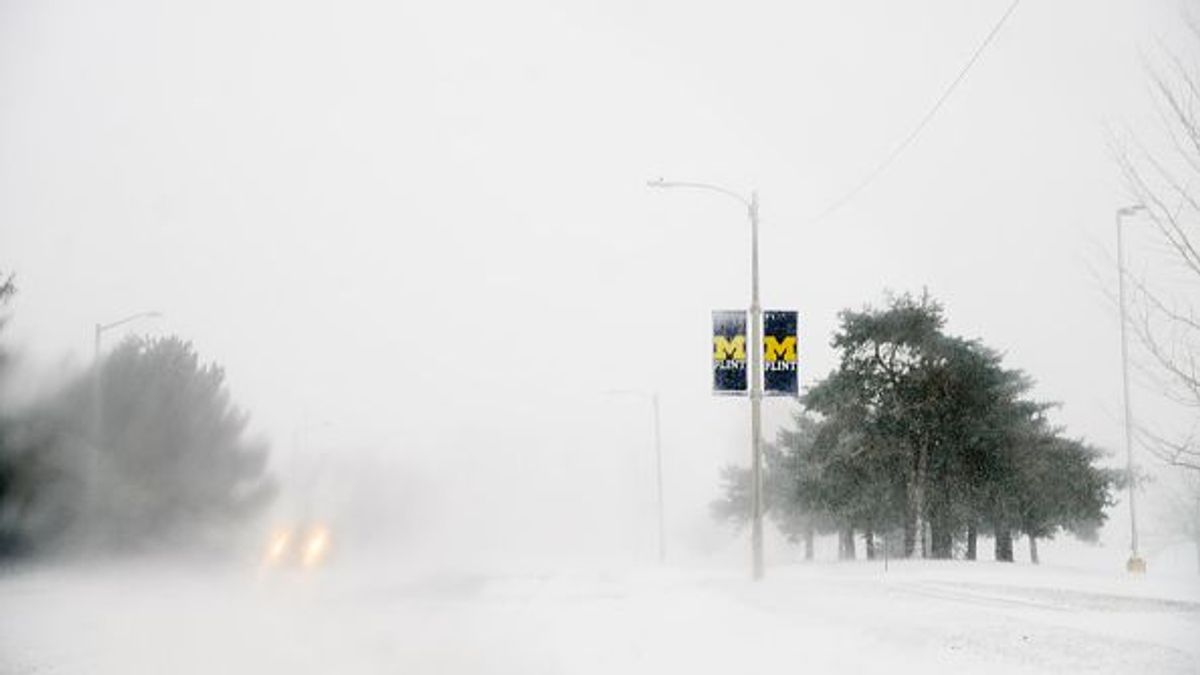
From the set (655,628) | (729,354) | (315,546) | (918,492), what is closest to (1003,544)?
(918,492)

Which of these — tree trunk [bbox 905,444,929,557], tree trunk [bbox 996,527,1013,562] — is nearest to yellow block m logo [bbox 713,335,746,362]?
tree trunk [bbox 905,444,929,557]

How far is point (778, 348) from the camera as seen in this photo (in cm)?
2711

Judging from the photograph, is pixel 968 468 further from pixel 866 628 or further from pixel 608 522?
pixel 608 522

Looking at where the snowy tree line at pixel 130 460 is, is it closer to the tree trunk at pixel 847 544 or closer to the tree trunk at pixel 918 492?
the tree trunk at pixel 918 492

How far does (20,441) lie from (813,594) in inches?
1382

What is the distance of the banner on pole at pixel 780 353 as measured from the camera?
2697 centimetres

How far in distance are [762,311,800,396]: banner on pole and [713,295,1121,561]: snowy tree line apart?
19120mm

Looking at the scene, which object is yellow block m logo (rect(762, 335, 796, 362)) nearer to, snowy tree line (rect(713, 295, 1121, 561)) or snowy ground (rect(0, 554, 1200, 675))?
snowy ground (rect(0, 554, 1200, 675))

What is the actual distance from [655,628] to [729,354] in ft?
35.4

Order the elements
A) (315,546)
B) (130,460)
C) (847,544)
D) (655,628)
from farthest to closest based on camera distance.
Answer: (315,546), (847,544), (130,460), (655,628)

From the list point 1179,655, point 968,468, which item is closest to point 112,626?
point 1179,655

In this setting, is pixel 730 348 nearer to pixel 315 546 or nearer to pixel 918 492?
pixel 918 492

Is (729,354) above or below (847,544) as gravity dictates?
above

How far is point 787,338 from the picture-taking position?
27.0 metres
